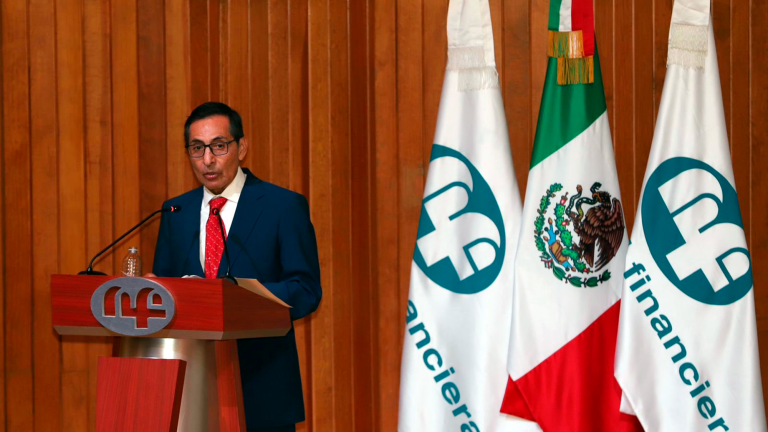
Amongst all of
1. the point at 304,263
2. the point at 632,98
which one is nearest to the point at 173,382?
the point at 304,263

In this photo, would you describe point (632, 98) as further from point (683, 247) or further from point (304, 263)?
point (304, 263)

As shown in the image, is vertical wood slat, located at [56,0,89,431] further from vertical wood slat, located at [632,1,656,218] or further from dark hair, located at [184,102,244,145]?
vertical wood slat, located at [632,1,656,218]

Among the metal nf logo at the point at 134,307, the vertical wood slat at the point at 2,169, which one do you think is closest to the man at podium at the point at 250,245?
the metal nf logo at the point at 134,307

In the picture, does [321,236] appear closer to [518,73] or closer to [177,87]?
[177,87]

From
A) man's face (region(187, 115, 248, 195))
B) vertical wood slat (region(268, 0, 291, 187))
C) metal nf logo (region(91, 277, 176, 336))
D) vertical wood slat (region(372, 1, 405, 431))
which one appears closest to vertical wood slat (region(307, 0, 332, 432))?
vertical wood slat (region(268, 0, 291, 187))

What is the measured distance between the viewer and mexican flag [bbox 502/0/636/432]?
3.03 m

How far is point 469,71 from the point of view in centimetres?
322

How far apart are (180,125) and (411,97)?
1020mm

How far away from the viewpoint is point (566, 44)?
311cm

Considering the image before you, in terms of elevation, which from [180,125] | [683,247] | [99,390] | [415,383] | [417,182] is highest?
[180,125]

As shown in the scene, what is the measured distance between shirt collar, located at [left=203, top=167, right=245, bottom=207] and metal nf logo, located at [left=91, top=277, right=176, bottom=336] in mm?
707

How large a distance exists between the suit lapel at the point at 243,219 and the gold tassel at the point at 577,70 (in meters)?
1.32

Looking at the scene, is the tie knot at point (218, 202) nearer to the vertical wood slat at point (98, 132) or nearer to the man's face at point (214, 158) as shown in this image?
the man's face at point (214, 158)

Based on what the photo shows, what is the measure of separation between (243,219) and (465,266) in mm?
1051
